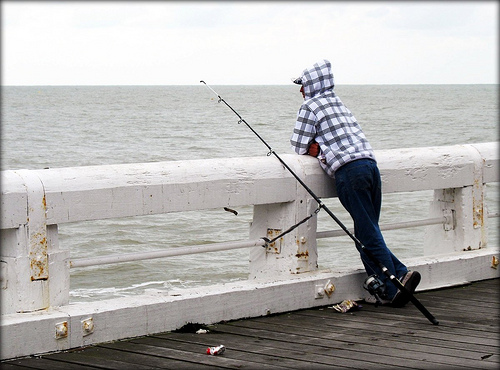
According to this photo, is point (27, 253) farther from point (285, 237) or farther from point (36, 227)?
point (285, 237)

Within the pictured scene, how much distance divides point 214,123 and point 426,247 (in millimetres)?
46438

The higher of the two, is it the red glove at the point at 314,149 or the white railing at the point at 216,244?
the red glove at the point at 314,149

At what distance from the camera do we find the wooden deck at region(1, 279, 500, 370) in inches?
178

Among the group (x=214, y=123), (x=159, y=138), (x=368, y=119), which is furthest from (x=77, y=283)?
(x=368, y=119)

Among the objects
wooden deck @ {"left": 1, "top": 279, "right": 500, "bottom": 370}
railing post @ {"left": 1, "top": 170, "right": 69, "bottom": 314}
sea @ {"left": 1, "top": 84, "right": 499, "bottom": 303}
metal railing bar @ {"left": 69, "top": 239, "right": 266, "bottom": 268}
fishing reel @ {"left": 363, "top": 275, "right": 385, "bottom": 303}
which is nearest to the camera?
wooden deck @ {"left": 1, "top": 279, "right": 500, "bottom": 370}

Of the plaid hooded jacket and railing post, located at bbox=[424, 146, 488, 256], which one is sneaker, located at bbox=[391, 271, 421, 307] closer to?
the plaid hooded jacket

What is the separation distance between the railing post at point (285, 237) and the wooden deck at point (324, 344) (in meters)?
0.33

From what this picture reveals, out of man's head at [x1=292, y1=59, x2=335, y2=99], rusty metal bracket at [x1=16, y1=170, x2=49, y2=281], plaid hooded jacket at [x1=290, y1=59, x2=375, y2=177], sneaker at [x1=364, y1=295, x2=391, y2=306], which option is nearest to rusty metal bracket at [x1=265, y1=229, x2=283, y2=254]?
plaid hooded jacket at [x1=290, y1=59, x2=375, y2=177]

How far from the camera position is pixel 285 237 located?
19.0ft

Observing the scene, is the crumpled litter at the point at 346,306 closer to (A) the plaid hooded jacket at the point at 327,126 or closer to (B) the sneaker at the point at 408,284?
(B) the sneaker at the point at 408,284

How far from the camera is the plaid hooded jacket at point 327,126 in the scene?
19.3ft

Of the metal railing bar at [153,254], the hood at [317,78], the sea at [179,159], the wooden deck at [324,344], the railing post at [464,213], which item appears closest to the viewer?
the wooden deck at [324,344]

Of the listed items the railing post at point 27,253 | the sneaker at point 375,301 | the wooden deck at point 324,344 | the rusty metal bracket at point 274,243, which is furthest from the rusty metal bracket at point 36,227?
the sneaker at point 375,301

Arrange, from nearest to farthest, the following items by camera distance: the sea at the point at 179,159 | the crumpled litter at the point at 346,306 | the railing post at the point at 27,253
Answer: the railing post at the point at 27,253 → the crumpled litter at the point at 346,306 → the sea at the point at 179,159
